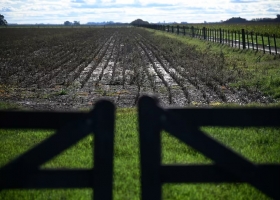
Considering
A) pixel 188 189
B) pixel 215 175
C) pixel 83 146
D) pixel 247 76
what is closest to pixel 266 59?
pixel 247 76

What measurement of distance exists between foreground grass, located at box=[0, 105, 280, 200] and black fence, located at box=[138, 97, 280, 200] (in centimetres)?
183

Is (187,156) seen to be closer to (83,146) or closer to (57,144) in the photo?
(83,146)

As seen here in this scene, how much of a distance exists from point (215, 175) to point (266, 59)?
25018mm

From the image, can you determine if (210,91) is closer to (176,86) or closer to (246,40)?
(176,86)

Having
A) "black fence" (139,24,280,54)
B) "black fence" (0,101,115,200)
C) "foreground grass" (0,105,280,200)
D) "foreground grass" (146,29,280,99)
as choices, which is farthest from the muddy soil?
"black fence" (0,101,115,200)

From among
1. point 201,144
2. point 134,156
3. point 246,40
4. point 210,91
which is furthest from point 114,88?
point 246,40

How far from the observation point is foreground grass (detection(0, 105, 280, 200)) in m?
5.71

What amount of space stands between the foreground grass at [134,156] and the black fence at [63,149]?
1.75 m

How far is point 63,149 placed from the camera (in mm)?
3684

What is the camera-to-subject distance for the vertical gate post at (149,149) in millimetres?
3674

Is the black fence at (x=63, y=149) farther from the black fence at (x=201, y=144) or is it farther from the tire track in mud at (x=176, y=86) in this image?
the tire track in mud at (x=176, y=86)

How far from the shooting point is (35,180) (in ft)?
12.7

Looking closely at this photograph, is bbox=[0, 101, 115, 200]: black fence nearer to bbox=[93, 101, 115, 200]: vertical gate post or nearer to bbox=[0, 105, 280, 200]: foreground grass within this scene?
bbox=[93, 101, 115, 200]: vertical gate post

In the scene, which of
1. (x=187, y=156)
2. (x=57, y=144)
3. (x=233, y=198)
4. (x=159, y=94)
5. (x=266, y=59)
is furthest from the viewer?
(x=266, y=59)
